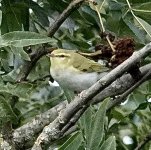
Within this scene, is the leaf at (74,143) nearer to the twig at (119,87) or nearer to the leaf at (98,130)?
the leaf at (98,130)

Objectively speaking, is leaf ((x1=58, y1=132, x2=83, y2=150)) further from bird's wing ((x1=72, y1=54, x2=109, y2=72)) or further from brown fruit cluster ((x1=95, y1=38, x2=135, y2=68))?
bird's wing ((x1=72, y1=54, x2=109, y2=72))

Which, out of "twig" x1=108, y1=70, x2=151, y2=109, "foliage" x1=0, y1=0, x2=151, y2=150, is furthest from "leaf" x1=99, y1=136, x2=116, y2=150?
"twig" x1=108, y1=70, x2=151, y2=109

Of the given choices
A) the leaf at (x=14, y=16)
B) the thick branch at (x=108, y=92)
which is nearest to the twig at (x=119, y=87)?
the thick branch at (x=108, y=92)

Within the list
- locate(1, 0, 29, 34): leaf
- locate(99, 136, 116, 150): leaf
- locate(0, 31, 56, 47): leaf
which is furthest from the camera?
locate(1, 0, 29, 34): leaf

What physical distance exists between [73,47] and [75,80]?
12cm

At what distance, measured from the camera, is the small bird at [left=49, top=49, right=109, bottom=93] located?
2152 millimetres

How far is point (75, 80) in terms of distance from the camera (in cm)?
222

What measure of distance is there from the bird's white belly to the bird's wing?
2 centimetres

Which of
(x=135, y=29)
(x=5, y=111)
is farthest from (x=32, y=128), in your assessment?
(x=135, y=29)

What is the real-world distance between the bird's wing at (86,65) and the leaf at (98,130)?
2.34 feet

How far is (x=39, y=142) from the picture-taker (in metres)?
1.42

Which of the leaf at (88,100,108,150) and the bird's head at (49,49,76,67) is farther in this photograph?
the bird's head at (49,49,76,67)

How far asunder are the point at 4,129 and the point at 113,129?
0.57 m

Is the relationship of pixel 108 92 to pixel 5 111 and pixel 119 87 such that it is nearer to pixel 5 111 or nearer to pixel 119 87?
pixel 119 87
